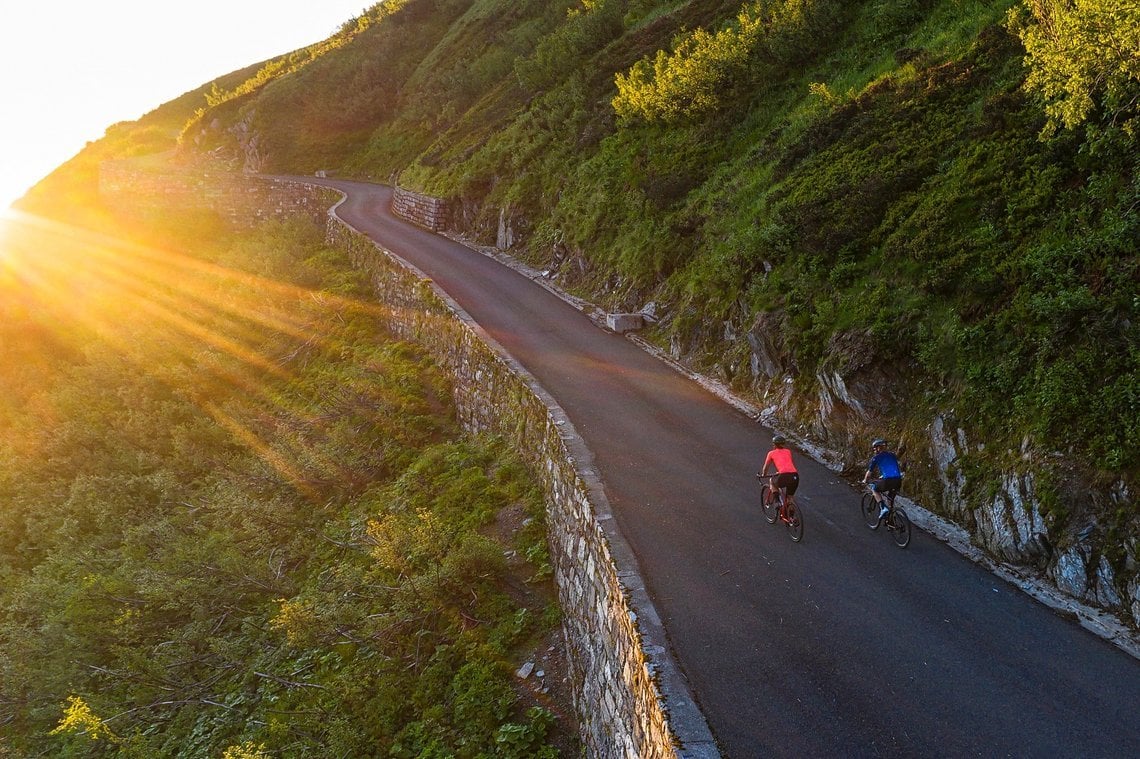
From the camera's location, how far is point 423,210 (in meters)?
35.3

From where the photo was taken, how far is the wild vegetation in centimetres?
1012

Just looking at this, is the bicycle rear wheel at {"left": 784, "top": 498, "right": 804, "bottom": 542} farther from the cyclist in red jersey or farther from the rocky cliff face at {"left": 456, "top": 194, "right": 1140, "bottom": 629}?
the rocky cliff face at {"left": 456, "top": 194, "right": 1140, "bottom": 629}

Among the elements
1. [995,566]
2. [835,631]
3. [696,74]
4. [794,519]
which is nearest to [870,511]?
[794,519]

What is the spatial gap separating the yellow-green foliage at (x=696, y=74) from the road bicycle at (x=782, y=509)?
1648 centimetres

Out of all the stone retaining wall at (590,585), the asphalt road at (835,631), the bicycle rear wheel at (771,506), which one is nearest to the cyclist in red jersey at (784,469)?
the bicycle rear wheel at (771,506)

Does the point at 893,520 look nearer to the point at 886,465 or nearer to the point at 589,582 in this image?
the point at 886,465

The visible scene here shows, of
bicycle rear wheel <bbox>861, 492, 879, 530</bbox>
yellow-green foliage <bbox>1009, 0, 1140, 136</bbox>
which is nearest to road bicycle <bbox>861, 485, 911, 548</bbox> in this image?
bicycle rear wheel <bbox>861, 492, 879, 530</bbox>

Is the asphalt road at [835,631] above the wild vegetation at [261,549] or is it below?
above

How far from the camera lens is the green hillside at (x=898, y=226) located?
27.3 feet

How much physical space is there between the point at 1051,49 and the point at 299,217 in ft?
127

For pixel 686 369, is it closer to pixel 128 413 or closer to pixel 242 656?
pixel 242 656

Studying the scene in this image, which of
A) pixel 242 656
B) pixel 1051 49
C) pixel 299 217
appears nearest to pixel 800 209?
pixel 1051 49

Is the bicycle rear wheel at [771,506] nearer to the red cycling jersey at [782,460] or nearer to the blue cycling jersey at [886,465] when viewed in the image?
the red cycling jersey at [782,460]

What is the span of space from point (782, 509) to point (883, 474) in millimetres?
1533
